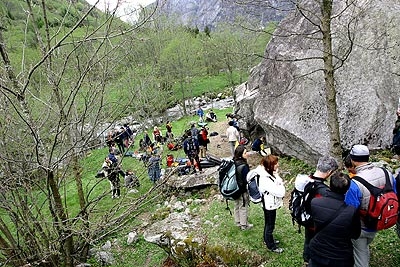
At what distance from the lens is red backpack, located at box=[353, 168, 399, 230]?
387 centimetres

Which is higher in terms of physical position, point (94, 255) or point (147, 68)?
point (147, 68)

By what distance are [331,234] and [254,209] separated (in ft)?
14.7

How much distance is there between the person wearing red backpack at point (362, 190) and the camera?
12.8ft

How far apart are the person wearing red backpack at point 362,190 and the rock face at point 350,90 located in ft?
17.6

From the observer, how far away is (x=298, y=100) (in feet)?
36.6

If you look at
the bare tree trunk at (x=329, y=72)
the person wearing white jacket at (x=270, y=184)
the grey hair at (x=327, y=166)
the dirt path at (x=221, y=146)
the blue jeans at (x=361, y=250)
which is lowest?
the dirt path at (x=221, y=146)

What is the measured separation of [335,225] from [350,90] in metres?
7.39

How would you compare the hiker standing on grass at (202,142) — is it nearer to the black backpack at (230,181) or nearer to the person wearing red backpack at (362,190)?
the black backpack at (230,181)

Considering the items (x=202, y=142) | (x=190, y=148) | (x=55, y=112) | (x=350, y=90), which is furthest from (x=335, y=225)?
(x=202, y=142)

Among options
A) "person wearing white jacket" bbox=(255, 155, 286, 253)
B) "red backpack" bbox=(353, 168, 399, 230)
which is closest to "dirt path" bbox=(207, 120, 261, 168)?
"person wearing white jacket" bbox=(255, 155, 286, 253)

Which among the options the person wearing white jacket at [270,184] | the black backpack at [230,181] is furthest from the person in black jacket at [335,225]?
the black backpack at [230,181]

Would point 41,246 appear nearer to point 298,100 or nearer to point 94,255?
point 94,255

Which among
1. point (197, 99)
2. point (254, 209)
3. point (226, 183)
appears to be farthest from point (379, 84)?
point (197, 99)

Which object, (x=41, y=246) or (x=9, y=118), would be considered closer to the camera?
(x=9, y=118)
